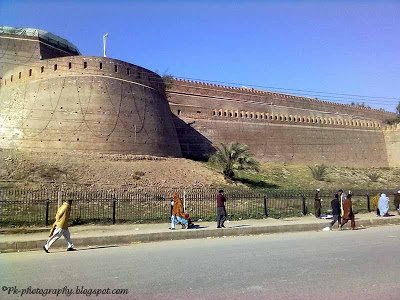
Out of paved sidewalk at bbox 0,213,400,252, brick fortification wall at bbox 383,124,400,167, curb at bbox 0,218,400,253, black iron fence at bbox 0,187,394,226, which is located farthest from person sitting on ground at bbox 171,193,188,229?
brick fortification wall at bbox 383,124,400,167

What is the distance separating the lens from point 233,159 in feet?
83.2

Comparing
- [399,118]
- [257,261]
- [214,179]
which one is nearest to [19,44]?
[214,179]

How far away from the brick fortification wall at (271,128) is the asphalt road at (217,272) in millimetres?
23072

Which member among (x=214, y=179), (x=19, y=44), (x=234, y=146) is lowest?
(x=214, y=179)

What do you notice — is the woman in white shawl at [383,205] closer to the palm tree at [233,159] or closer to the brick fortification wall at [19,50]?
the palm tree at [233,159]

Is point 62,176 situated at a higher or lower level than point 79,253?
higher

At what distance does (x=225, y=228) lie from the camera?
11047 mm

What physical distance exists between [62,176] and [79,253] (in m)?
9.95

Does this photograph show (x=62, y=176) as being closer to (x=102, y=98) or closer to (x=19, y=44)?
(x=102, y=98)

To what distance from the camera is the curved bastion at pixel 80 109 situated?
71.5 ft

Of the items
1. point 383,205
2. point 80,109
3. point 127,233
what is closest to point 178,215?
point 127,233

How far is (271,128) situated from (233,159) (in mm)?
12193

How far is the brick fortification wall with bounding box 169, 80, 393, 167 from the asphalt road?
75.7 ft

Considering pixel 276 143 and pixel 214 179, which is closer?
pixel 214 179
